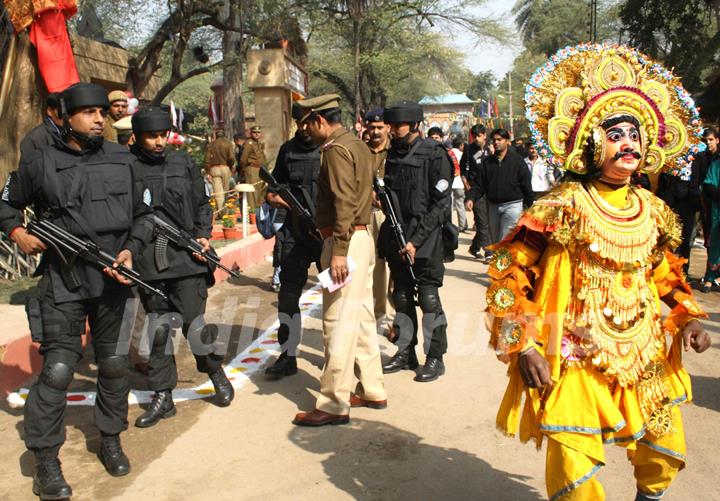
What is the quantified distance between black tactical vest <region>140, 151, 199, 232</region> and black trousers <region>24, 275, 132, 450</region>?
0.90 metres

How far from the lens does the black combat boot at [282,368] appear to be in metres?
5.70

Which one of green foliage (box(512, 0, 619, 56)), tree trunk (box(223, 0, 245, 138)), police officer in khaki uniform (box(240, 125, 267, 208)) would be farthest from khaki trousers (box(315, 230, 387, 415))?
green foliage (box(512, 0, 619, 56))

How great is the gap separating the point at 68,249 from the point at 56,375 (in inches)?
25.8

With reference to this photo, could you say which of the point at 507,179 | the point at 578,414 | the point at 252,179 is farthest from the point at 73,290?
the point at 252,179

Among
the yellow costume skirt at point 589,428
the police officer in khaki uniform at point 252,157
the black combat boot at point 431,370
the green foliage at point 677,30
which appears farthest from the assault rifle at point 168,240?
the green foliage at point 677,30

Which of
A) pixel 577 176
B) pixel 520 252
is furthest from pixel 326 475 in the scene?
pixel 577 176

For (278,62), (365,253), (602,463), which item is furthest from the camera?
(278,62)

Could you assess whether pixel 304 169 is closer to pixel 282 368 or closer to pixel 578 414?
pixel 282 368

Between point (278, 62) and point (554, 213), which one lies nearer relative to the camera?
point (554, 213)

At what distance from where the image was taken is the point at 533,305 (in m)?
3.02

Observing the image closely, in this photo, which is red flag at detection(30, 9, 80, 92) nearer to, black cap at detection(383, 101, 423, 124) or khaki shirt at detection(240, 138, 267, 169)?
black cap at detection(383, 101, 423, 124)

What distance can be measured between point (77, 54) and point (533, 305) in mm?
12507

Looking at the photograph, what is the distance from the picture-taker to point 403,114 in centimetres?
563

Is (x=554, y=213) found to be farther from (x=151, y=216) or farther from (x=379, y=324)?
(x=379, y=324)
